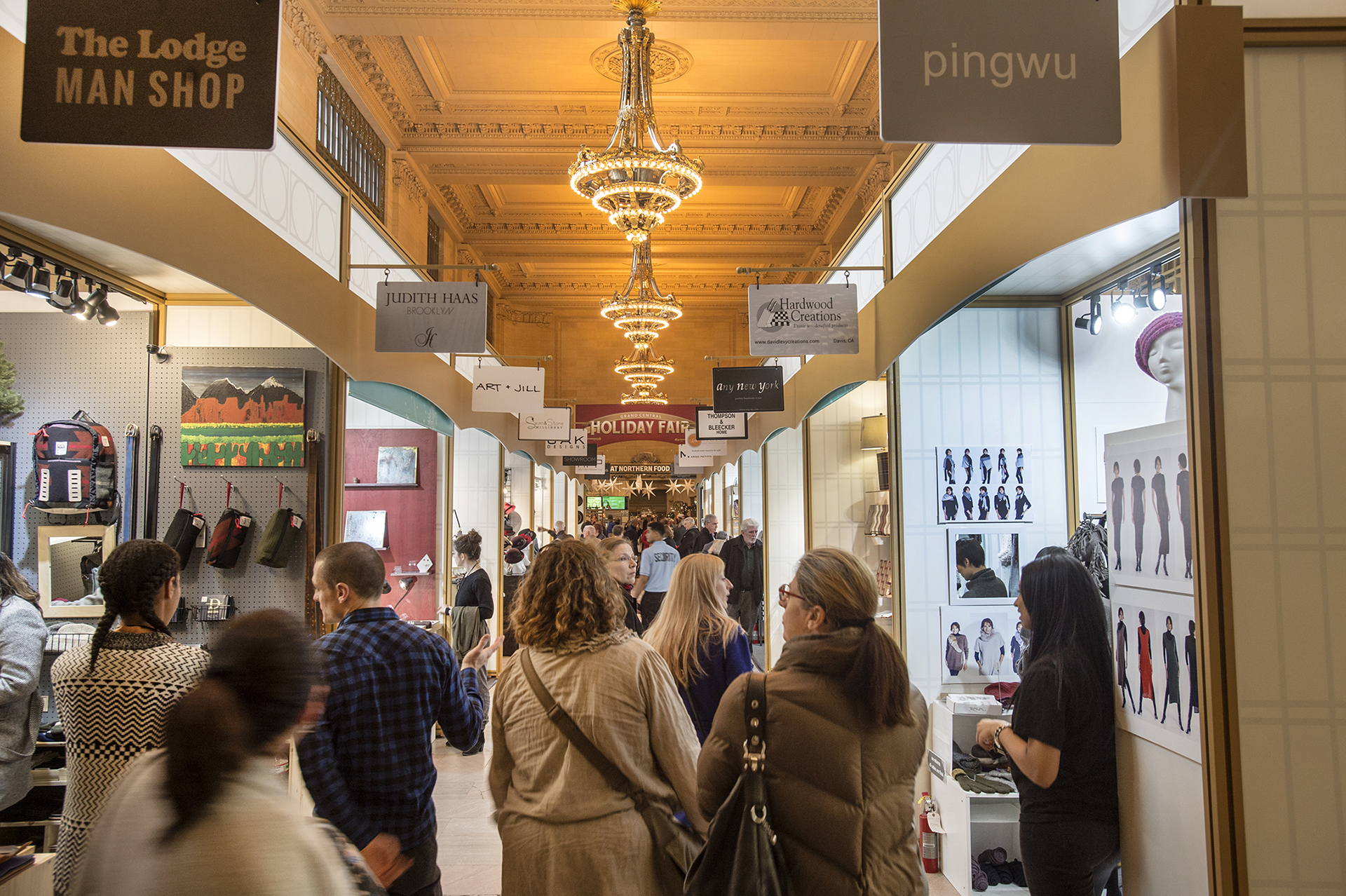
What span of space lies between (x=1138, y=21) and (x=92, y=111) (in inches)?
117

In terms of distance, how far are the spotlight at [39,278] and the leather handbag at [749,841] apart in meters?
3.76

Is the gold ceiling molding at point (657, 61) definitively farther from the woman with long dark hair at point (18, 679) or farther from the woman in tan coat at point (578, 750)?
the woman in tan coat at point (578, 750)

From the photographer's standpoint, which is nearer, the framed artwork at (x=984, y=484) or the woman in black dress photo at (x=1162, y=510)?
the woman in black dress photo at (x=1162, y=510)

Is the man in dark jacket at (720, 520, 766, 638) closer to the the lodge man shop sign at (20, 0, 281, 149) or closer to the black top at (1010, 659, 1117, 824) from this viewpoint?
the black top at (1010, 659, 1117, 824)

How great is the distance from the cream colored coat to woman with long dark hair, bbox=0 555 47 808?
2521 mm

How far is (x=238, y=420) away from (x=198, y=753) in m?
4.11

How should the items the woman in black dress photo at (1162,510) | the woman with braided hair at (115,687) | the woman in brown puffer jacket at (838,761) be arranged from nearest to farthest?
the woman in brown puffer jacket at (838,761) < the woman with braided hair at (115,687) < the woman in black dress photo at (1162,510)

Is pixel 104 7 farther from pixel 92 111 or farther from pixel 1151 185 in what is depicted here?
pixel 1151 185

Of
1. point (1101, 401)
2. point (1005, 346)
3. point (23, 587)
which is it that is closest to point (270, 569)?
point (23, 587)

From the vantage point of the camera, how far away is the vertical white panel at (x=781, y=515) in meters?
10.0

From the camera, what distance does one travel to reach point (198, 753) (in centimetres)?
131

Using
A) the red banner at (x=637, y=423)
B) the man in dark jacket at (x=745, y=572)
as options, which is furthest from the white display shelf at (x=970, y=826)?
the red banner at (x=637, y=423)

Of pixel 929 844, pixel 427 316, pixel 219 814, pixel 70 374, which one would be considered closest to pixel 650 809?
pixel 219 814

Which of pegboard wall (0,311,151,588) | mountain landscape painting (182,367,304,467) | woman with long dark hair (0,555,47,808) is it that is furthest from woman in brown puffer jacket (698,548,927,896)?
pegboard wall (0,311,151,588)
